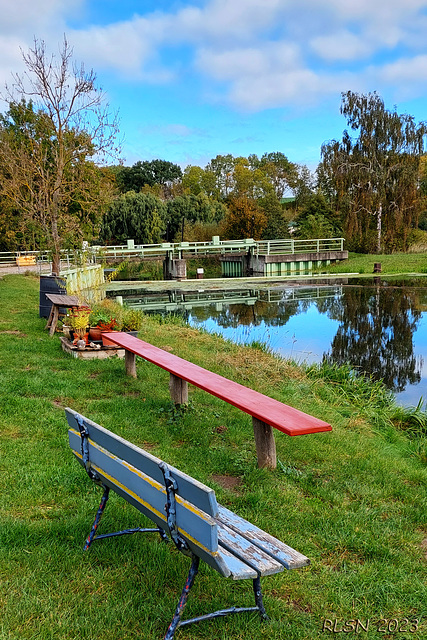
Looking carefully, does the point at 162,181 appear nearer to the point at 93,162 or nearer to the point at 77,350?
the point at 93,162

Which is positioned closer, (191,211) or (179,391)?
(179,391)

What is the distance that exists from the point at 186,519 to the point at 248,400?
238 cm

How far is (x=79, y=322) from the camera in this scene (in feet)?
28.6

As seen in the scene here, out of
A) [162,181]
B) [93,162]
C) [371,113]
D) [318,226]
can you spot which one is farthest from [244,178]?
[93,162]

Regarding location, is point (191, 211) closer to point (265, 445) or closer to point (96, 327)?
point (96, 327)

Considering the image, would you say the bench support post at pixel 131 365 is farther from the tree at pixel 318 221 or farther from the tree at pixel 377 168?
the tree at pixel 318 221

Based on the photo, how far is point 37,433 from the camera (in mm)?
4996

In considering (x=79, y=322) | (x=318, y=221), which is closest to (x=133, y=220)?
(x=318, y=221)

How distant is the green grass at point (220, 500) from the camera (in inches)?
102

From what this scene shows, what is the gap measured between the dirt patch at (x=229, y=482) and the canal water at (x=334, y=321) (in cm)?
491

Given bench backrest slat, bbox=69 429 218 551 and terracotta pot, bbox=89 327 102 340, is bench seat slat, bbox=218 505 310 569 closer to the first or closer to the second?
bench backrest slat, bbox=69 429 218 551

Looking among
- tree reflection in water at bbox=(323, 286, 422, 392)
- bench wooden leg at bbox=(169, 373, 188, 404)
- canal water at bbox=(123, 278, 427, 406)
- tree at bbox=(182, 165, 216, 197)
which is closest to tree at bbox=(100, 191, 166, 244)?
tree at bbox=(182, 165, 216, 197)

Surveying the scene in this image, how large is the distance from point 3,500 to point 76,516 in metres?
0.57

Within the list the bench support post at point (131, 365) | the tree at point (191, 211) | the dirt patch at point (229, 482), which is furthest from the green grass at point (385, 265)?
the dirt patch at point (229, 482)
